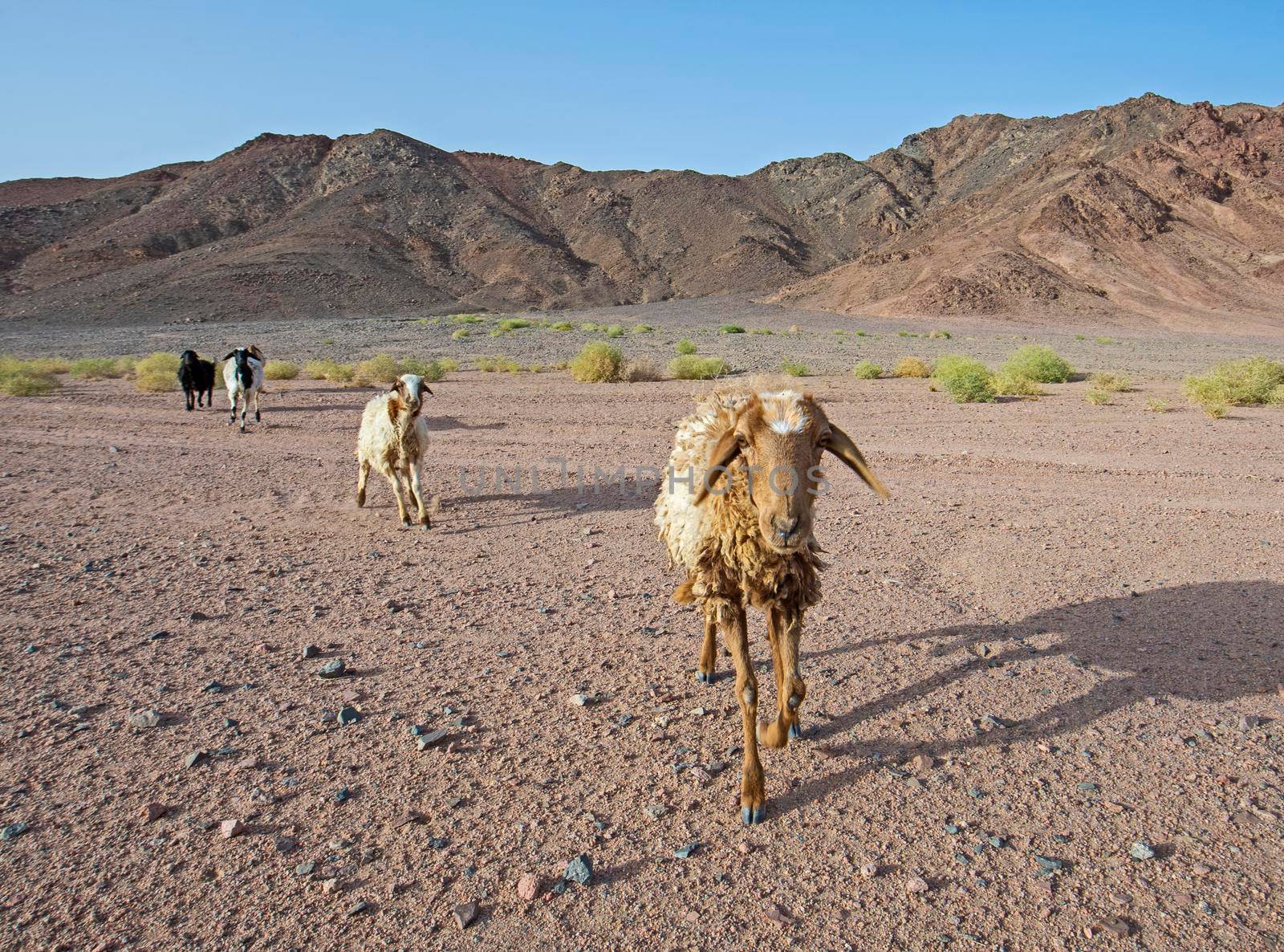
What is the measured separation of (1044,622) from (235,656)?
5989mm

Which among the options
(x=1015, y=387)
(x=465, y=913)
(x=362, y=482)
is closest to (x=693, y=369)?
(x=1015, y=387)

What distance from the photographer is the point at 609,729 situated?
463 cm

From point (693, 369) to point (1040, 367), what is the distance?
9.85 metres

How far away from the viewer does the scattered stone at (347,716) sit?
461 cm

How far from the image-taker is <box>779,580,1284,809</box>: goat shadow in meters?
4.56

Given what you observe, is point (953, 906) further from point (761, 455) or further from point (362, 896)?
point (362, 896)

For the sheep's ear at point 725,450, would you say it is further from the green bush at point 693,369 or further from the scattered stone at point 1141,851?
the green bush at point 693,369

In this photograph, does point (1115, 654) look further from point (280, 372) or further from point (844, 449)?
point (280, 372)

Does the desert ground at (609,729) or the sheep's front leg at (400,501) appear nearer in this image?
the desert ground at (609,729)

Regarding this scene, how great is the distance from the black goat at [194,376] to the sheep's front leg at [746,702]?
17.0 meters

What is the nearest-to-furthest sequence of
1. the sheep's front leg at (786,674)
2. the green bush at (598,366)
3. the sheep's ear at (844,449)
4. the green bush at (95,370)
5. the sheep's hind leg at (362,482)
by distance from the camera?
1. the sheep's ear at (844,449)
2. the sheep's front leg at (786,674)
3. the sheep's hind leg at (362,482)
4. the green bush at (598,366)
5. the green bush at (95,370)

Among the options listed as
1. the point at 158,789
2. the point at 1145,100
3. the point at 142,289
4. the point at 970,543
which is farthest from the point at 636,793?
the point at 1145,100

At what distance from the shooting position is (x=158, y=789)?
395cm

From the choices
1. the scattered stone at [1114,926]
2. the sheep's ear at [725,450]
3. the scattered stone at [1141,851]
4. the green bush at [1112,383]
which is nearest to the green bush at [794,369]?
the green bush at [1112,383]
